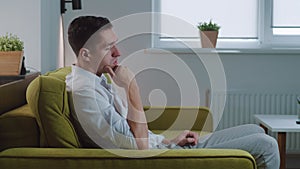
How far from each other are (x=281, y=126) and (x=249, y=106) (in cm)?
74

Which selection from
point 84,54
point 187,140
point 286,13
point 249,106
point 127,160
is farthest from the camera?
point 286,13

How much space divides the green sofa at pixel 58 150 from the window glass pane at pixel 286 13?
2.41 m

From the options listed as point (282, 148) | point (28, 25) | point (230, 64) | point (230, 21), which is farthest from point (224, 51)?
point (28, 25)

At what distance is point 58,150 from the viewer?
1.74 metres

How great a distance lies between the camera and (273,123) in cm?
317

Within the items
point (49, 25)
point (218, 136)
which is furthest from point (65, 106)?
point (49, 25)

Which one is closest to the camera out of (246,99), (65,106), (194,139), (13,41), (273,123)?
(65,106)

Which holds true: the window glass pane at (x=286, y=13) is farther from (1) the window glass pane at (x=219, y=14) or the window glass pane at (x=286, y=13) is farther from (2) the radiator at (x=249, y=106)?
(2) the radiator at (x=249, y=106)

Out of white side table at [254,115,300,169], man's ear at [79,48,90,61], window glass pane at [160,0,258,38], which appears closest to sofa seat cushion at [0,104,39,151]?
man's ear at [79,48,90,61]

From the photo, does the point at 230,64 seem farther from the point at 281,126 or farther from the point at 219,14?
the point at 281,126

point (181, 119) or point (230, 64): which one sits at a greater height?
point (230, 64)

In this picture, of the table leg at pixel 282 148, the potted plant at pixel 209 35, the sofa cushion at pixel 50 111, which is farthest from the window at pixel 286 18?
the sofa cushion at pixel 50 111

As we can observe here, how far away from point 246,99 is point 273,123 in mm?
625

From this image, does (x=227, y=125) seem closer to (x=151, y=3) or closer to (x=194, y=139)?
(x=151, y=3)
